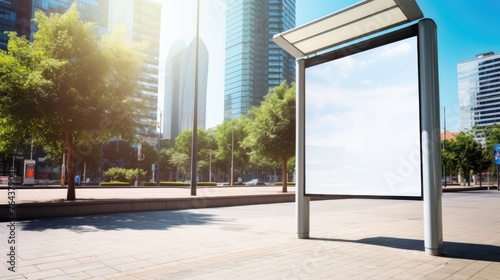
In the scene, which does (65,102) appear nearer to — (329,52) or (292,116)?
(329,52)

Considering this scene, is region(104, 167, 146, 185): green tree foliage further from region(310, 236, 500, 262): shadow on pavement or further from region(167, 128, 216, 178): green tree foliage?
region(310, 236, 500, 262): shadow on pavement

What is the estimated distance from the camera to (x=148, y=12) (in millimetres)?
111750

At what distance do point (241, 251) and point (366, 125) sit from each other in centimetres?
339

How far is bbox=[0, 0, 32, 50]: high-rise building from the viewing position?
6019 centimetres

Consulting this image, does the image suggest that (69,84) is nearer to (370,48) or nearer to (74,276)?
(74,276)

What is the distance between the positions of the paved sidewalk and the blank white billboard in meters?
1.27

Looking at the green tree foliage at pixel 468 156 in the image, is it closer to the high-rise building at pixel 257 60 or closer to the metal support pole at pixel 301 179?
the metal support pole at pixel 301 179

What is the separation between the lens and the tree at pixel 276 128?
2375 centimetres

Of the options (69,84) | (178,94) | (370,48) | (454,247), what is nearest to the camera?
(454,247)

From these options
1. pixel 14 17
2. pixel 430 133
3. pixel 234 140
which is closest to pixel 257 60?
pixel 234 140

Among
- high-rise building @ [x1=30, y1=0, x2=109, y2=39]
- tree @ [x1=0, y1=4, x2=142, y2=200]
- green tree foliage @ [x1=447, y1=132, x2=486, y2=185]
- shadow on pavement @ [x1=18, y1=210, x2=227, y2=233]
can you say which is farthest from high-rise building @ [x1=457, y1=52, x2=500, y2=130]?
high-rise building @ [x1=30, y1=0, x2=109, y2=39]

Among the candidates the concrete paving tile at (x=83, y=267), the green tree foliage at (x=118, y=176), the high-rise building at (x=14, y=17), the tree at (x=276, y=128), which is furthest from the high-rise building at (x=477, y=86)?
the high-rise building at (x=14, y=17)

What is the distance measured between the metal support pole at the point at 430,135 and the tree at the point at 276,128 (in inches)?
686

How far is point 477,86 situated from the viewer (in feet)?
263
